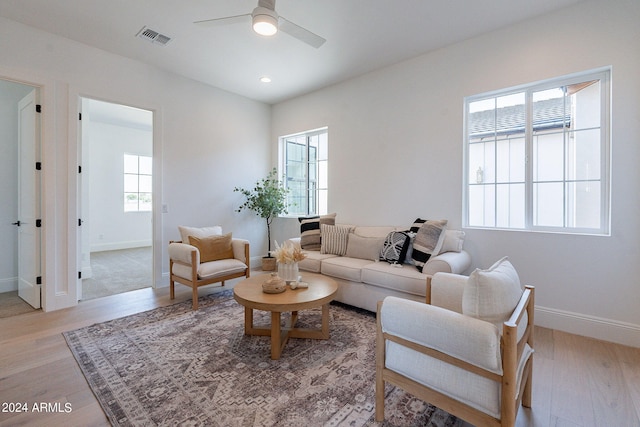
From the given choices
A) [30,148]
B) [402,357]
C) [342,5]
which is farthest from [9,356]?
[342,5]

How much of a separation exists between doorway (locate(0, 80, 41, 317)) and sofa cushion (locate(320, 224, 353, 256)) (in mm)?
3252

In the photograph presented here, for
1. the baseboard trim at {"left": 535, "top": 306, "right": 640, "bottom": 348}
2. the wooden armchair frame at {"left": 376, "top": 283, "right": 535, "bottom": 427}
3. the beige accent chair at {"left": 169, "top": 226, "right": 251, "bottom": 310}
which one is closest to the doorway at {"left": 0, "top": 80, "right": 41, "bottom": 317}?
the beige accent chair at {"left": 169, "top": 226, "right": 251, "bottom": 310}

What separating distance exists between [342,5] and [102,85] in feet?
9.84

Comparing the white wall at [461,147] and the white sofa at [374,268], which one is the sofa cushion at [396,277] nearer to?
the white sofa at [374,268]

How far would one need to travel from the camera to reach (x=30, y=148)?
3252 mm

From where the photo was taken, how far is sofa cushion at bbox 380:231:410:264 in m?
3.09

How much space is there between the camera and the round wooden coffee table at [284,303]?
7.11ft

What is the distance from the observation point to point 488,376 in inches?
46.6

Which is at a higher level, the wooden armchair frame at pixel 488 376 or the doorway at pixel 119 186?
the doorway at pixel 119 186

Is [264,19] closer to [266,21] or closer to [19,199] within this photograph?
[266,21]

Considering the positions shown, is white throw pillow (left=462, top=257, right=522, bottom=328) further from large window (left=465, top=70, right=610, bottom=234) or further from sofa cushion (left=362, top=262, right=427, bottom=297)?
large window (left=465, top=70, right=610, bottom=234)

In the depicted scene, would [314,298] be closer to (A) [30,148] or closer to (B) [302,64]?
(B) [302,64]

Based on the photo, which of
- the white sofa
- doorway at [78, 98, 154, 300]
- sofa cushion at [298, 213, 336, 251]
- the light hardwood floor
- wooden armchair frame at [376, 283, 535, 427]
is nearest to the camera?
wooden armchair frame at [376, 283, 535, 427]

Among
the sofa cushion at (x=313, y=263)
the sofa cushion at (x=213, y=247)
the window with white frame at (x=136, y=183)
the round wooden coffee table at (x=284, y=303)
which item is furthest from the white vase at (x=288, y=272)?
the window with white frame at (x=136, y=183)
